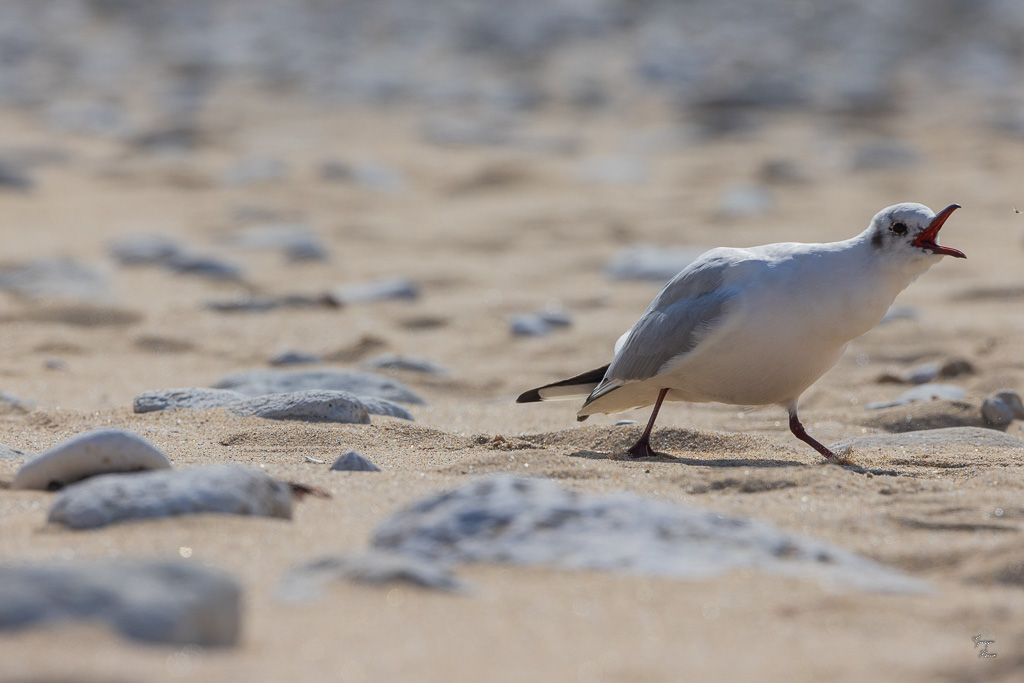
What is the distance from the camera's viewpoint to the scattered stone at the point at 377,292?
7.50 metres

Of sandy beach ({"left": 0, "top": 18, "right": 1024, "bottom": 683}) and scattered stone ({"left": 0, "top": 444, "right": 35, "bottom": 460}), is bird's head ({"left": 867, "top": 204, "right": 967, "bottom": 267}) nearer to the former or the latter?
sandy beach ({"left": 0, "top": 18, "right": 1024, "bottom": 683})

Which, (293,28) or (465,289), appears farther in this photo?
(293,28)

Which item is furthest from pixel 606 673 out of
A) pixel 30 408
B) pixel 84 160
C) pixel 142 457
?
pixel 84 160

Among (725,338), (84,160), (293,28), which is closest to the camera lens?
(725,338)

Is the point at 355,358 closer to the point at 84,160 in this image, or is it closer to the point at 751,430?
the point at 751,430

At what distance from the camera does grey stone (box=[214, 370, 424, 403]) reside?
5.16m

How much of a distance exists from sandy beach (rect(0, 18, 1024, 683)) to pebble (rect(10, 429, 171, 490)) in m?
0.08

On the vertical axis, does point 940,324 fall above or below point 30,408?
above

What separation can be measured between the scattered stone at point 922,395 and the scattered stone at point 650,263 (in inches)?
104

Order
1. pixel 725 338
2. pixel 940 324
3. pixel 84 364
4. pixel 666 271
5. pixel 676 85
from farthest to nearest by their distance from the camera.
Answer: pixel 676 85 < pixel 666 271 < pixel 940 324 < pixel 84 364 < pixel 725 338

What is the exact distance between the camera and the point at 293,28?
21.8m

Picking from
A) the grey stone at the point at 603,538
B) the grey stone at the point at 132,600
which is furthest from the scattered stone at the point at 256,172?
the grey stone at the point at 132,600

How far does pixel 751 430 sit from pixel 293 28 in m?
18.5

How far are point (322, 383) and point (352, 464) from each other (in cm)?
183
